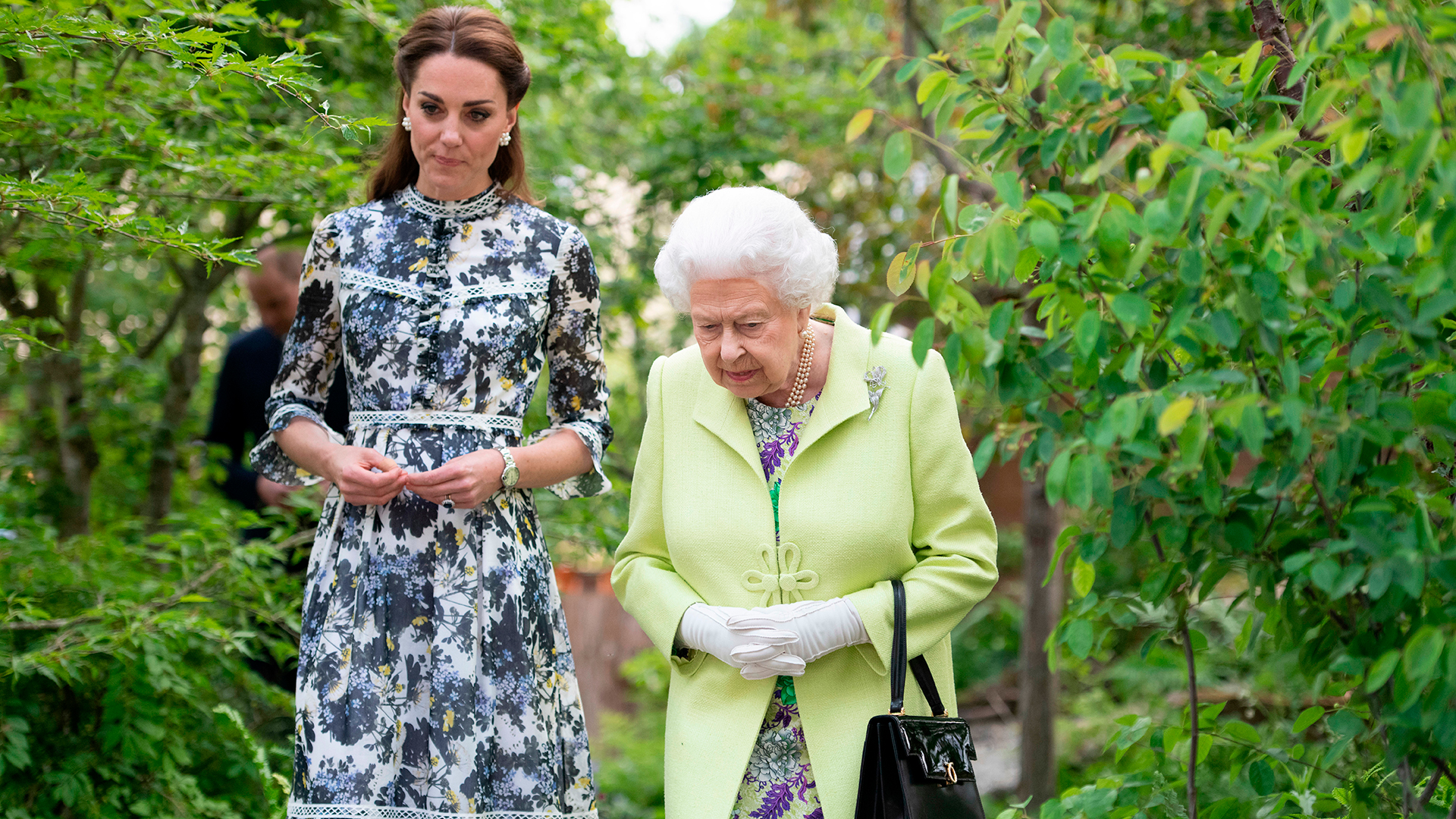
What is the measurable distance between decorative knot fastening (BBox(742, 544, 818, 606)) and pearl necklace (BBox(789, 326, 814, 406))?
1.07 feet

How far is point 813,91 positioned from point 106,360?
4174mm

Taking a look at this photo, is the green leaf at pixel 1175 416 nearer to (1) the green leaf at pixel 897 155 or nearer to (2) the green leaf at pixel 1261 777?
(1) the green leaf at pixel 897 155

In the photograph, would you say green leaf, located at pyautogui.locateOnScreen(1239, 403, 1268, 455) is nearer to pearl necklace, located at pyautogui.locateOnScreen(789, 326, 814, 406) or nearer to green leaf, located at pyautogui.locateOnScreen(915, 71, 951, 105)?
green leaf, located at pyautogui.locateOnScreen(915, 71, 951, 105)

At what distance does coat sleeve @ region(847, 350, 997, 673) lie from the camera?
2381 millimetres

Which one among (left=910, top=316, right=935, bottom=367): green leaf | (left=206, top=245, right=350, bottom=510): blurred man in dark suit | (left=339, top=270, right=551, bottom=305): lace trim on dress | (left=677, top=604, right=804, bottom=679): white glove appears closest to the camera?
(left=910, top=316, right=935, bottom=367): green leaf

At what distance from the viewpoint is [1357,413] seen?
175 centimetres

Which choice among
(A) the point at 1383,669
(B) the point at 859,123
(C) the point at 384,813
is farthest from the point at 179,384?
(A) the point at 1383,669

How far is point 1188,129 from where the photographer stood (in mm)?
1596

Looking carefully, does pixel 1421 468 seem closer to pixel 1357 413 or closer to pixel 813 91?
pixel 1357 413

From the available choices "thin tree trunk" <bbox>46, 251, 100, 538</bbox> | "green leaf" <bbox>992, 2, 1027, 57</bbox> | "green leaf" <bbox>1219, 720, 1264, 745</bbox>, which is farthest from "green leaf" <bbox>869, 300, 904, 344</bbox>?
"thin tree trunk" <bbox>46, 251, 100, 538</bbox>

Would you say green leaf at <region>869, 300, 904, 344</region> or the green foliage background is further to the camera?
green leaf at <region>869, 300, 904, 344</region>

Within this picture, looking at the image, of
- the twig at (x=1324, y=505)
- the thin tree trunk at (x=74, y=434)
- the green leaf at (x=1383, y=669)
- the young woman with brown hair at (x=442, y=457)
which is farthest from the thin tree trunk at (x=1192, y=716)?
the thin tree trunk at (x=74, y=434)

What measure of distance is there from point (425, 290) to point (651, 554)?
0.75 meters

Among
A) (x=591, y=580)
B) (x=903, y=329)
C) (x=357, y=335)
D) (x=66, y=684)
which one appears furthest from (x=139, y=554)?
(x=591, y=580)
